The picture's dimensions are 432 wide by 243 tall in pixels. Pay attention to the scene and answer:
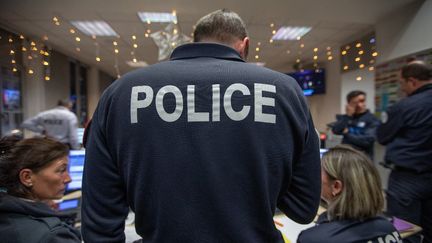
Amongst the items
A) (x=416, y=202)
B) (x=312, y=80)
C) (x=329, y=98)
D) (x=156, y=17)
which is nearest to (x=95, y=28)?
(x=156, y=17)

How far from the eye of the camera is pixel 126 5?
134 inches

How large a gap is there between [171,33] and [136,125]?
2.25 m

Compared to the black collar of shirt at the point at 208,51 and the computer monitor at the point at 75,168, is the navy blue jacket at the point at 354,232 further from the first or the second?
the computer monitor at the point at 75,168

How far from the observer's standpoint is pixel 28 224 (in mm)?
852

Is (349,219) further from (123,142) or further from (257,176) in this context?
(123,142)

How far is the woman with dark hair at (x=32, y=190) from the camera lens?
0.84 metres

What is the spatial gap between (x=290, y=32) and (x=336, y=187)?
4059mm

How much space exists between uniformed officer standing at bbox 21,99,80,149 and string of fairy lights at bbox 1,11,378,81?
1.91 feet

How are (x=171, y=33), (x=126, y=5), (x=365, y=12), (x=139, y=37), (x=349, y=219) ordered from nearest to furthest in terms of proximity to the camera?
1. (x=349, y=219)
2. (x=171, y=33)
3. (x=126, y=5)
4. (x=365, y=12)
5. (x=139, y=37)

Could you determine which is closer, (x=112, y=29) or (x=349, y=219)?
(x=349, y=219)

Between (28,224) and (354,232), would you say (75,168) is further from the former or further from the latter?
(354,232)

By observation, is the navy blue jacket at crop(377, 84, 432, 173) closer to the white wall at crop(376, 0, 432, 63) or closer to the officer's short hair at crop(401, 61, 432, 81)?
the officer's short hair at crop(401, 61, 432, 81)

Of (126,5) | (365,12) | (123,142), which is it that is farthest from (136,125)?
(365,12)

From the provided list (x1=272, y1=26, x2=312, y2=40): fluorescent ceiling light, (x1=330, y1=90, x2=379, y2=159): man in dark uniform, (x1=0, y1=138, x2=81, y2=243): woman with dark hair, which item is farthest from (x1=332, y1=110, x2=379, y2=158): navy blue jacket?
(x1=0, y1=138, x2=81, y2=243): woman with dark hair
